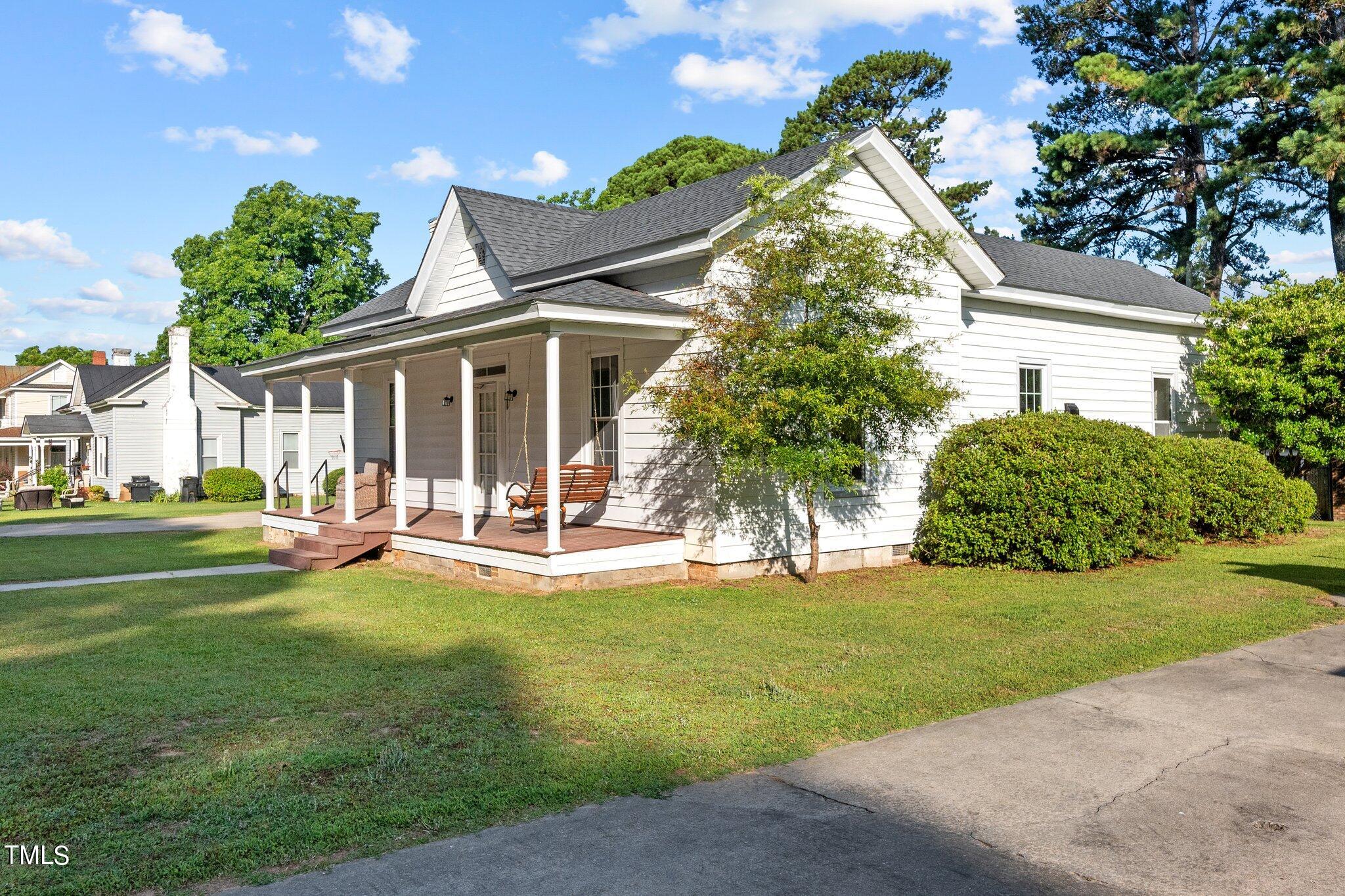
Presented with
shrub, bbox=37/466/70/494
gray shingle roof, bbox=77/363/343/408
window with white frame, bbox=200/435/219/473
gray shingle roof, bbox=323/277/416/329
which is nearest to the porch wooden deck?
gray shingle roof, bbox=323/277/416/329

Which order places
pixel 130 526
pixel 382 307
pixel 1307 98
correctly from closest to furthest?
1. pixel 382 307
2. pixel 130 526
3. pixel 1307 98

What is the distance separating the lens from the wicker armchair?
15.8 meters

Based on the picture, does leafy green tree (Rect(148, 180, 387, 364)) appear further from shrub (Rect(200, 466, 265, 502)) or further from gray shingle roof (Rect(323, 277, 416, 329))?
gray shingle roof (Rect(323, 277, 416, 329))

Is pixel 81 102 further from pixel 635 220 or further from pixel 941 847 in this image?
pixel 941 847

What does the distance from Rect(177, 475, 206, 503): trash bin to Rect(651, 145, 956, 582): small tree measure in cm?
2539

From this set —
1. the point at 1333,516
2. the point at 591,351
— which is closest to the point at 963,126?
the point at 1333,516

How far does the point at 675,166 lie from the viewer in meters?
35.9

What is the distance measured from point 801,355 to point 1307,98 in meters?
24.7

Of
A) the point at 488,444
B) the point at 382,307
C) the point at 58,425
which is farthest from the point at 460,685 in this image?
the point at 58,425

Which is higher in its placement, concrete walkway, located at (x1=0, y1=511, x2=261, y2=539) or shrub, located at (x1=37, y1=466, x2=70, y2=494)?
shrub, located at (x1=37, y1=466, x2=70, y2=494)

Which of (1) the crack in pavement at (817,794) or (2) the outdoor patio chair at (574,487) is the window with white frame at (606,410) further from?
(1) the crack in pavement at (817,794)

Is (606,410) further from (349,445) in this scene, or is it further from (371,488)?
(371,488)

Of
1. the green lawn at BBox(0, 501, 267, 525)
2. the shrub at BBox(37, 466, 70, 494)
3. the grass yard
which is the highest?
the shrub at BBox(37, 466, 70, 494)

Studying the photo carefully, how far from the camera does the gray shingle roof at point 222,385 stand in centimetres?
3309
